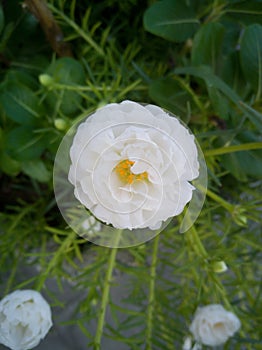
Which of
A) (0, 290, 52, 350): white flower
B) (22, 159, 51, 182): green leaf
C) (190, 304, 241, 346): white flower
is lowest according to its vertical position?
(190, 304, 241, 346): white flower

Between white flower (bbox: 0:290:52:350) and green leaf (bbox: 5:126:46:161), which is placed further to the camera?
green leaf (bbox: 5:126:46:161)

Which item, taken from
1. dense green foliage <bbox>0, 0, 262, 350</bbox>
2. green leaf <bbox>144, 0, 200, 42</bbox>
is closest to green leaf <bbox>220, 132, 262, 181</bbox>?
dense green foliage <bbox>0, 0, 262, 350</bbox>

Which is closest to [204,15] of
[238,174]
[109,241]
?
[238,174]

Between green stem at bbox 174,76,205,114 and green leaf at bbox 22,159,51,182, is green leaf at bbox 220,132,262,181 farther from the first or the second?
green leaf at bbox 22,159,51,182

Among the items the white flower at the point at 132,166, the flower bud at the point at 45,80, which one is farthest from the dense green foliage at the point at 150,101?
the white flower at the point at 132,166

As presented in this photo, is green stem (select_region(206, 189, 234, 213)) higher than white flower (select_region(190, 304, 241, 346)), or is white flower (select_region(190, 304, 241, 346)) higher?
green stem (select_region(206, 189, 234, 213))

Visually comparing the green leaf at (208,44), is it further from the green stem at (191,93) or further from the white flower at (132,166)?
the white flower at (132,166)

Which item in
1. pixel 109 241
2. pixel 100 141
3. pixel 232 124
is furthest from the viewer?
pixel 232 124

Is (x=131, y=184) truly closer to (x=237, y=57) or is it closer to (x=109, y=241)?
(x=109, y=241)
